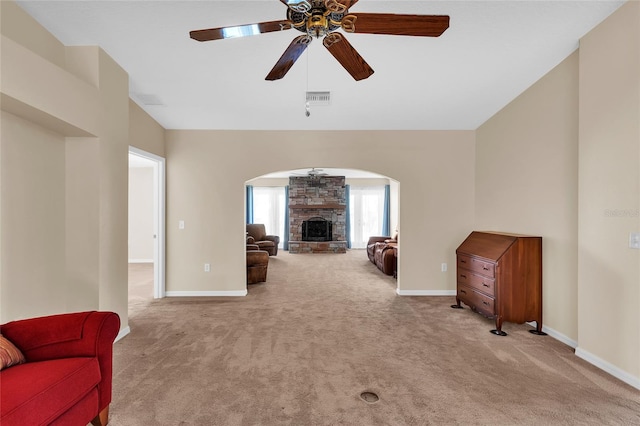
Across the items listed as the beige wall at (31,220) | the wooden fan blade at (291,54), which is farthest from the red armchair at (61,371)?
the wooden fan blade at (291,54)

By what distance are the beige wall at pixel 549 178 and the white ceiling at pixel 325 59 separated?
0.79ft

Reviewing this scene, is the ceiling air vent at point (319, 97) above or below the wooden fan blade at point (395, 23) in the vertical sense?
above

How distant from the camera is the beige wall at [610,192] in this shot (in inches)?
80.0

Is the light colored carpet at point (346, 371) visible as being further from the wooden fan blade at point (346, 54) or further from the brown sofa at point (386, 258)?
the wooden fan blade at point (346, 54)

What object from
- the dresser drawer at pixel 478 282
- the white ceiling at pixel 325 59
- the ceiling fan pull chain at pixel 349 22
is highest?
Result: the white ceiling at pixel 325 59

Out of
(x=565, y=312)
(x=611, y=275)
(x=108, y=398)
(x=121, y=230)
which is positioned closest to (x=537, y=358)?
(x=565, y=312)

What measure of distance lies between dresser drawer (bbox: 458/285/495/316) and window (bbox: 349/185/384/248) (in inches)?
221

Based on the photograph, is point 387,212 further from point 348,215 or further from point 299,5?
point 299,5

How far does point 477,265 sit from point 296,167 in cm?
281

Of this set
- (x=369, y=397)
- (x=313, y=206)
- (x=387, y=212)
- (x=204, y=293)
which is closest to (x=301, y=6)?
(x=369, y=397)

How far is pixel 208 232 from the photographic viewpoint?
13.8 ft

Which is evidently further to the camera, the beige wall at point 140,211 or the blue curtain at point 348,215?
the blue curtain at point 348,215

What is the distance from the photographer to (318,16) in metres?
1.37

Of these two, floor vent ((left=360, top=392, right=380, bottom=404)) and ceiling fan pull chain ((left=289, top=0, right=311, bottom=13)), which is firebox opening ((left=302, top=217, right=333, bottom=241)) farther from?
ceiling fan pull chain ((left=289, top=0, right=311, bottom=13))
